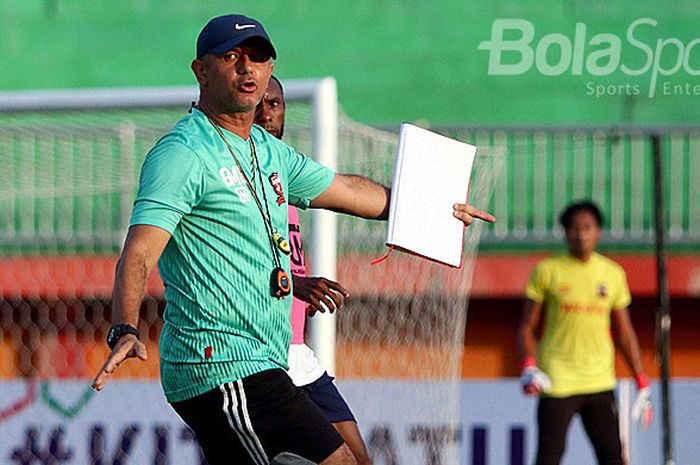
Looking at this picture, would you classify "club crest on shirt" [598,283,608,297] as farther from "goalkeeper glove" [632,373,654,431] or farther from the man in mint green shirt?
the man in mint green shirt

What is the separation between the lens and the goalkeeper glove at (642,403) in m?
8.95

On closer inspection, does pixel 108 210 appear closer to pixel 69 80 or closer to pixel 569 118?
pixel 69 80

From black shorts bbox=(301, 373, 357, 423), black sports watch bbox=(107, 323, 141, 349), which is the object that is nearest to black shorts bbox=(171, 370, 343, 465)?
black sports watch bbox=(107, 323, 141, 349)

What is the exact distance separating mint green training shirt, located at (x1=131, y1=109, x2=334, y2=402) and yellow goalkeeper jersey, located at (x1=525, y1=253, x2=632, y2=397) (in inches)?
186

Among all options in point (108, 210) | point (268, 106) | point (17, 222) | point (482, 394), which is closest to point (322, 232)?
point (268, 106)

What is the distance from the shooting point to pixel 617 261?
12203mm

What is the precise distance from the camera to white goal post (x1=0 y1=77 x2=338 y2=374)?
693cm

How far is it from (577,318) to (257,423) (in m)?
4.95

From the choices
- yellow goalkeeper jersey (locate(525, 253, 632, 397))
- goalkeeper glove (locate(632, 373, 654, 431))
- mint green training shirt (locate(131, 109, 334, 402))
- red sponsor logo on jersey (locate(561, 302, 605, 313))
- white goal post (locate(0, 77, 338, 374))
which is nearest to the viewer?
mint green training shirt (locate(131, 109, 334, 402))

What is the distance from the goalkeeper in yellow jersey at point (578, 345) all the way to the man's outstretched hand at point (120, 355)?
5.05 m

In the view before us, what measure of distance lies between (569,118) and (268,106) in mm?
8695

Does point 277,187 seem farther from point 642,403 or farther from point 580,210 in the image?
point 642,403

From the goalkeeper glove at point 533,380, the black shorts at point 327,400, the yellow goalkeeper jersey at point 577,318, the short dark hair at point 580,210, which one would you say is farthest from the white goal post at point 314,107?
the yellow goalkeeper jersey at point 577,318

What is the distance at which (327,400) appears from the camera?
5555 millimetres
